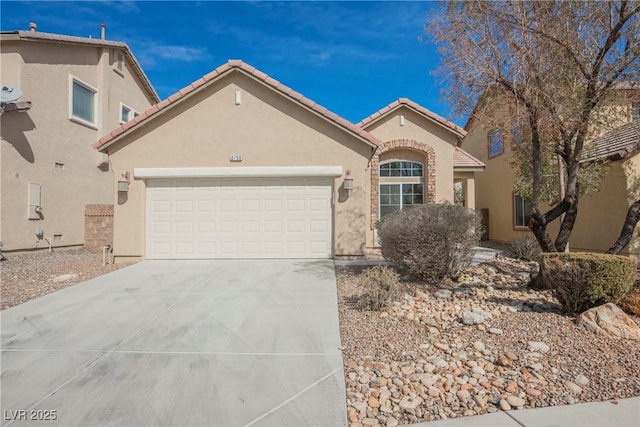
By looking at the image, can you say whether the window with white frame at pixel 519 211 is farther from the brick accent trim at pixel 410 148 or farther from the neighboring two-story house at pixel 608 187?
the brick accent trim at pixel 410 148

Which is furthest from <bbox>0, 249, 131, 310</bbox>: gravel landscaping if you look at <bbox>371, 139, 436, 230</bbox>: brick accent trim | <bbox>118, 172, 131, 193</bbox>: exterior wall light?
<bbox>371, 139, 436, 230</bbox>: brick accent trim

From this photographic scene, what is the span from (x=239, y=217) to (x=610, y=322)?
8647 millimetres

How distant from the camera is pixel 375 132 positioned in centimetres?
1344

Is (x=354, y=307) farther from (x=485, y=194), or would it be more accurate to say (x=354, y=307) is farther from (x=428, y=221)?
(x=485, y=194)

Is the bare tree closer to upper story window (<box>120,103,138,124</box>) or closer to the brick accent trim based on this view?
the brick accent trim

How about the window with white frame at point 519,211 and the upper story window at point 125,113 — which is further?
the upper story window at point 125,113

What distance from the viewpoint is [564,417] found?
327 centimetres

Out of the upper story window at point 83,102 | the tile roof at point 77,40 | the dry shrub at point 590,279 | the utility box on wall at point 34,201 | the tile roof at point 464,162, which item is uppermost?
the tile roof at point 77,40

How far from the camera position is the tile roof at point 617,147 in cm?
986

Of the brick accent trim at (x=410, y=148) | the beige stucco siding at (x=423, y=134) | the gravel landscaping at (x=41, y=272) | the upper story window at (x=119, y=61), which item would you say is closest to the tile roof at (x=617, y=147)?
the beige stucco siding at (x=423, y=134)

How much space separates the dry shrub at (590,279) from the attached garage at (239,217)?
622cm

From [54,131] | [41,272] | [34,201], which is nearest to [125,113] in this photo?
[54,131]

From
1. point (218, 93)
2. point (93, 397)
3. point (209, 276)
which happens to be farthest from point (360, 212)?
point (93, 397)

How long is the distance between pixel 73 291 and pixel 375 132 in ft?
33.9
